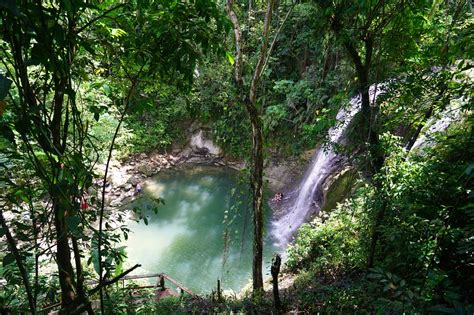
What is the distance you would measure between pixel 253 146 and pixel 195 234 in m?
5.74

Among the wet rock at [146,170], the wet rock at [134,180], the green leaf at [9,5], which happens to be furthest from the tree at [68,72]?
the wet rock at [146,170]

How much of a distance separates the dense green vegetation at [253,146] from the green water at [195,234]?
222 cm

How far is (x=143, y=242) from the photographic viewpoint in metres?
9.53

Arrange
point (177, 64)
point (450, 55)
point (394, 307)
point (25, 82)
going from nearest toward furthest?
point (25, 82) < point (177, 64) < point (394, 307) < point (450, 55)

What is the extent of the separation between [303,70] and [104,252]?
11031 mm

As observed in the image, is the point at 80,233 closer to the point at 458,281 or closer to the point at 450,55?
the point at 458,281

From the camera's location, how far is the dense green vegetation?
116cm

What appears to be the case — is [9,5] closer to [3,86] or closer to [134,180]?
[3,86]

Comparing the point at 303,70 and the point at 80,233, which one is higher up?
the point at 303,70

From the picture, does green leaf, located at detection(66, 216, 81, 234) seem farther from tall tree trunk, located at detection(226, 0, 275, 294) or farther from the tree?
tall tree trunk, located at detection(226, 0, 275, 294)

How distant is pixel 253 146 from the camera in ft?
16.4

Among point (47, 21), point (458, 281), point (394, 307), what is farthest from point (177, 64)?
point (458, 281)

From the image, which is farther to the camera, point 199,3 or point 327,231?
point 327,231

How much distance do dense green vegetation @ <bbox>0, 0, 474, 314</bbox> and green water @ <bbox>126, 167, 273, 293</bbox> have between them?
222cm
